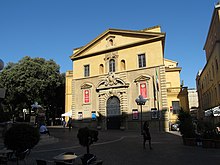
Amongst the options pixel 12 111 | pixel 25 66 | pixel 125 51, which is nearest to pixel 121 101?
pixel 125 51

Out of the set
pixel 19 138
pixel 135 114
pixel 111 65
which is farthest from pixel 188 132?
pixel 111 65

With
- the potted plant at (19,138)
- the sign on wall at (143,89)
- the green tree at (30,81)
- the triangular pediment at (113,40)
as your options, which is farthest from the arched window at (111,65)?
the potted plant at (19,138)

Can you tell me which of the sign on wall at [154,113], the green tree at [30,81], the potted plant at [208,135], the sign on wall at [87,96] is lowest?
the potted plant at [208,135]

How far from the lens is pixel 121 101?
97.9 ft

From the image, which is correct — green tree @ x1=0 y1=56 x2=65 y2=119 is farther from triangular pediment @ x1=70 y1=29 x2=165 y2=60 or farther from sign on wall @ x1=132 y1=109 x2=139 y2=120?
sign on wall @ x1=132 y1=109 x2=139 y2=120

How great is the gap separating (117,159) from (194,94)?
60.4 meters

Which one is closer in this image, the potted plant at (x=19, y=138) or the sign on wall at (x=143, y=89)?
the potted plant at (x=19, y=138)

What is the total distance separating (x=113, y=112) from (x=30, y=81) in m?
16.1

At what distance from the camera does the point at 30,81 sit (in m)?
37.5

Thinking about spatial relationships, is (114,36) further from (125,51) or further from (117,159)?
(117,159)

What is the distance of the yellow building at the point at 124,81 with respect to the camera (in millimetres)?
28222

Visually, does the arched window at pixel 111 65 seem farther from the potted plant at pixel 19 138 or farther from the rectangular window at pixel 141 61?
the potted plant at pixel 19 138

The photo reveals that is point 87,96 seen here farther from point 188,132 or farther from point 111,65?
point 188,132

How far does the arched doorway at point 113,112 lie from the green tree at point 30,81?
14.0 meters
